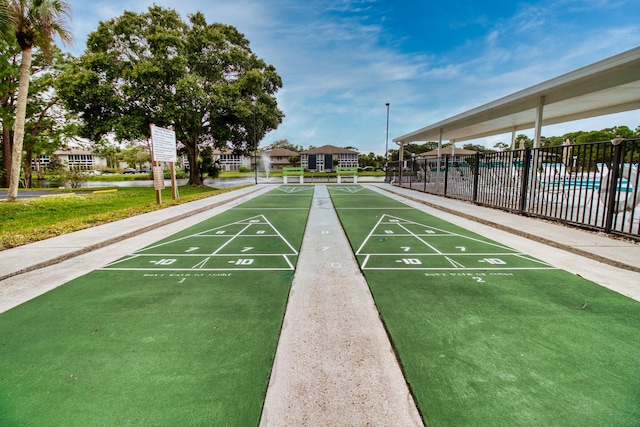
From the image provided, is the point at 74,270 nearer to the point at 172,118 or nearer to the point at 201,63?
the point at 172,118

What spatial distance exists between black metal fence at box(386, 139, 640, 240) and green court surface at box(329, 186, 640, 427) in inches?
133

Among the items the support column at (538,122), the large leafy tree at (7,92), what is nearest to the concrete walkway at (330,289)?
the support column at (538,122)

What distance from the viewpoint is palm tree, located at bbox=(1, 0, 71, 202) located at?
39.6 feet

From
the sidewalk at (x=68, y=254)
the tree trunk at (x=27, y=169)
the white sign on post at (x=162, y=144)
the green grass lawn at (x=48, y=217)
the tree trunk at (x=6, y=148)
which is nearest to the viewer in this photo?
the sidewalk at (x=68, y=254)

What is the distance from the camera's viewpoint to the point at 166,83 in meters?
21.4

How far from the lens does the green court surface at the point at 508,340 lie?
6.27 feet

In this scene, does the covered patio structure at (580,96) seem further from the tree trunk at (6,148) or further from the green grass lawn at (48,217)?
the tree trunk at (6,148)

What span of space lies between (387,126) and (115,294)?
37.8m

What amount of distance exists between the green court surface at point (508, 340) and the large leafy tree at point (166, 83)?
810 inches

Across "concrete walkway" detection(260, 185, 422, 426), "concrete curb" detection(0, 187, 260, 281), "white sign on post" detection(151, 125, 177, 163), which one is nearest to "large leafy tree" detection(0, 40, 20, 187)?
"white sign on post" detection(151, 125, 177, 163)

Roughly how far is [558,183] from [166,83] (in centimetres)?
2318

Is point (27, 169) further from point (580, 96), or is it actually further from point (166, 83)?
point (580, 96)

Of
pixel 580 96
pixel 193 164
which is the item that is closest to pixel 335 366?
pixel 580 96

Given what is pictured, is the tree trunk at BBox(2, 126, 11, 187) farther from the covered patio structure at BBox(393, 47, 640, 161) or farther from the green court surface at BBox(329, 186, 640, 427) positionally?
the covered patio structure at BBox(393, 47, 640, 161)
